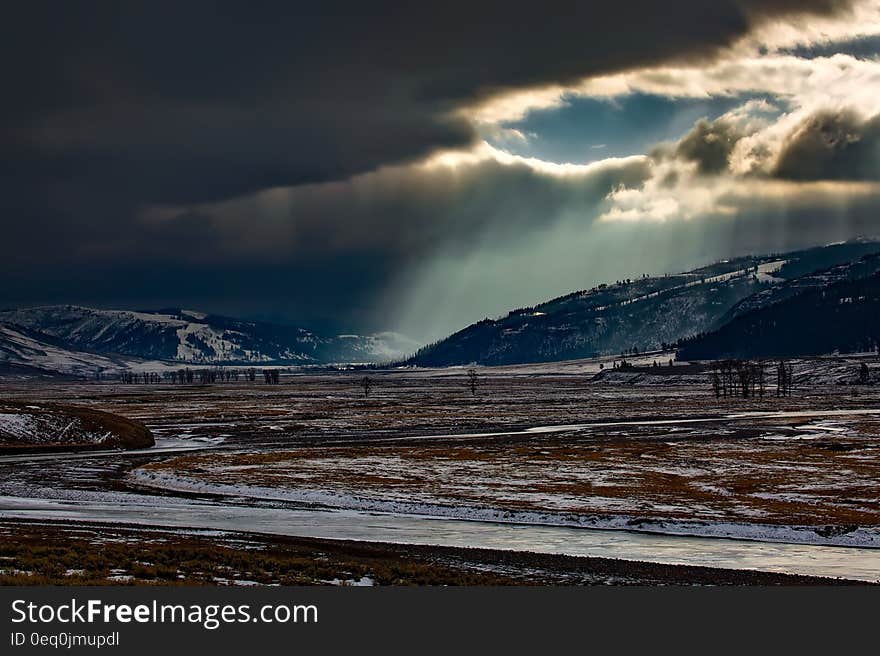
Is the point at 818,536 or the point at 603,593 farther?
the point at 818,536

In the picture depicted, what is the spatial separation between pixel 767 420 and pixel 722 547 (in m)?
99.8

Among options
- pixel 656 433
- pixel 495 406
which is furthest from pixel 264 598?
pixel 495 406

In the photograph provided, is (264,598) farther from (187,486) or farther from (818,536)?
(187,486)

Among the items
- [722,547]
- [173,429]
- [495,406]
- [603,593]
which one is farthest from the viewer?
[495,406]

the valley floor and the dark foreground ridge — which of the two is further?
the dark foreground ridge

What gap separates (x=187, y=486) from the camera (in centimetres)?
6694

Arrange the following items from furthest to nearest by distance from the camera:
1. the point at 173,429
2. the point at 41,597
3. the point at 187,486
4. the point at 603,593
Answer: the point at 173,429 < the point at 187,486 < the point at 603,593 < the point at 41,597

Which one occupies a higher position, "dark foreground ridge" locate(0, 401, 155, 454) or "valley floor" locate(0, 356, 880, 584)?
"dark foreground ridge" locate(0, 401, 155, 454)

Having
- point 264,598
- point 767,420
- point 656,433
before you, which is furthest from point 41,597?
point 767,420

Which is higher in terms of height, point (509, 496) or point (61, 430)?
point (61, 430)

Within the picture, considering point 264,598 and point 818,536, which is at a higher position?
point 264,598

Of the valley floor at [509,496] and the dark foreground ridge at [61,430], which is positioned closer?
the valley floor at [509,496]

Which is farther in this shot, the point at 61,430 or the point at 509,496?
the point at 61,430

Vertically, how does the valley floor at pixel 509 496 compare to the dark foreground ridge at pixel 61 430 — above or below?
below
